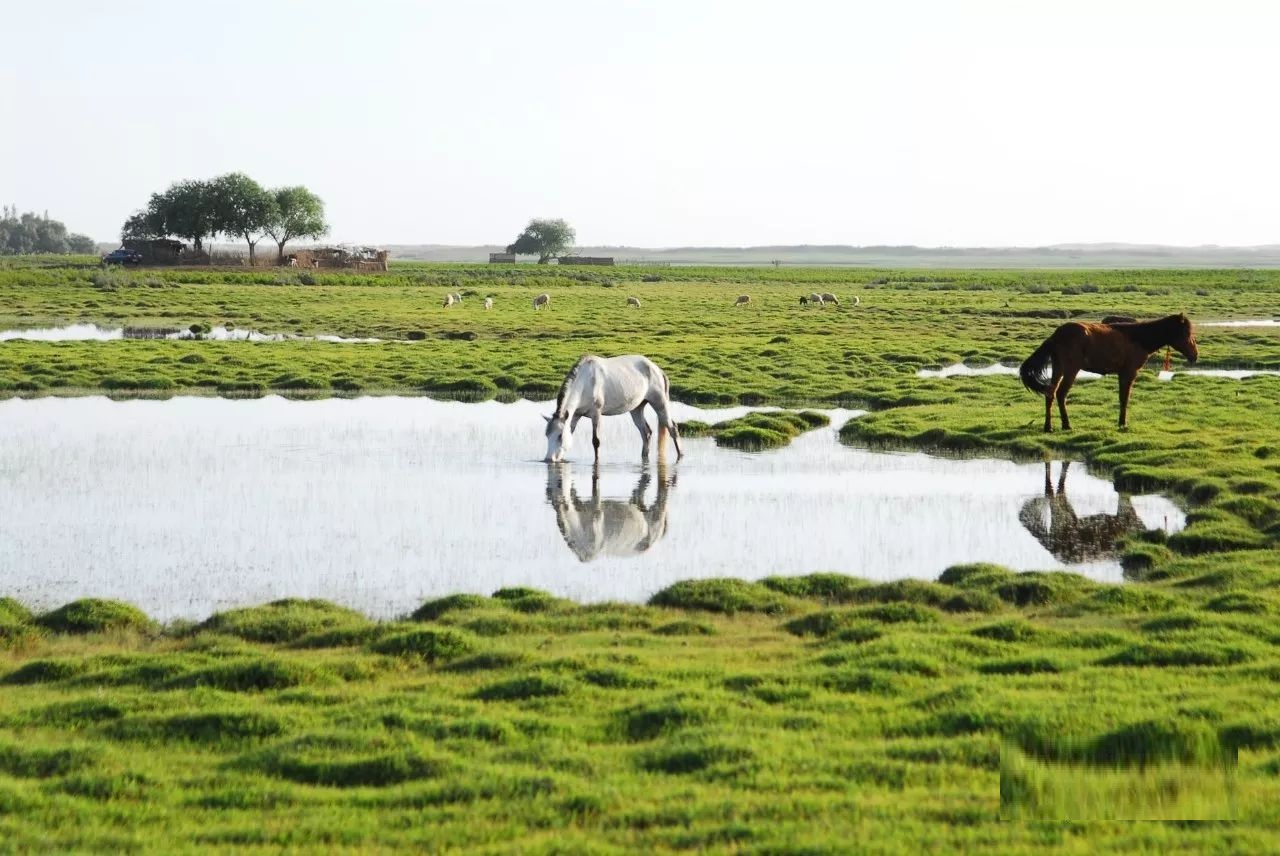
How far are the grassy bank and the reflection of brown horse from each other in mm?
3058

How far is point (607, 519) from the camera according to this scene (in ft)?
64.0

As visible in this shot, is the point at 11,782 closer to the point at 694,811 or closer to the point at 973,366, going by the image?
the point at 694,811

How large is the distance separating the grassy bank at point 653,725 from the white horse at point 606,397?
927cm

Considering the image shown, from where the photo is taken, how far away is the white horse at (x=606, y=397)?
77.3 feet

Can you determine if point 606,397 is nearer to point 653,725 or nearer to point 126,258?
point 653,725

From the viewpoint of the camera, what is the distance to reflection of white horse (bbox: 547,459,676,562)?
58.3ft

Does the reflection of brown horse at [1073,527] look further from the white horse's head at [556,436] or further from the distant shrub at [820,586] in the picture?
the white horse's head at [556,436]

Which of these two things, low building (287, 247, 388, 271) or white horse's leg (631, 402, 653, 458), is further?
low building (287, 247, 388, 271)

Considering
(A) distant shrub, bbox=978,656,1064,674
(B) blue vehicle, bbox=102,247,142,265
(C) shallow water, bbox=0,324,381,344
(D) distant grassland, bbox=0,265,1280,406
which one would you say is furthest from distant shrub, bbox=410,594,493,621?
(B) blue vehicle, bbox=102,247,142,265

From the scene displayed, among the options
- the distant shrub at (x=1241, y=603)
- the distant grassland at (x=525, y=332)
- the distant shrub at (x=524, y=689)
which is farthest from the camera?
the distant grassland at (x=525, y=332)

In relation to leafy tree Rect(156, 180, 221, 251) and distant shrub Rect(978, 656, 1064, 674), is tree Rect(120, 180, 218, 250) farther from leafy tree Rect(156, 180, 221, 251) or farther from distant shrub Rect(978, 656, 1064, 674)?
distant shrub Rect(978, 656, 1064, 674)

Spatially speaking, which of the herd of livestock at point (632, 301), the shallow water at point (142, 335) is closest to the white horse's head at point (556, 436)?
the shallow water at point (142, 335)

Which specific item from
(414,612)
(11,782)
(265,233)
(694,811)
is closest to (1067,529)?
(414,612)

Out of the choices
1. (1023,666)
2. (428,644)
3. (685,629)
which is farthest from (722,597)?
(1023,666)
